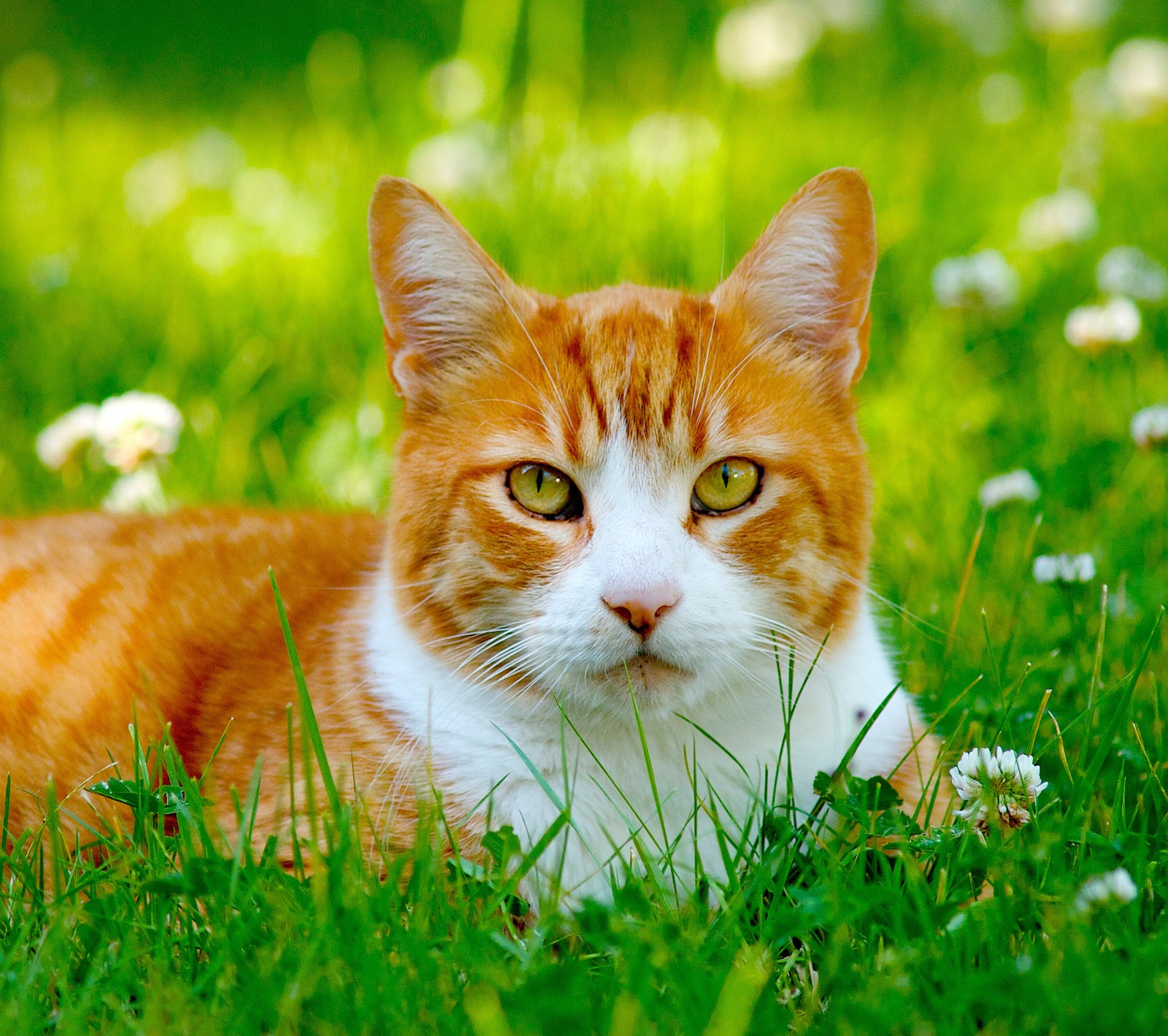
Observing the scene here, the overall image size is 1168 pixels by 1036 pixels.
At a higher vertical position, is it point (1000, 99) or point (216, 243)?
point (1000, 99)

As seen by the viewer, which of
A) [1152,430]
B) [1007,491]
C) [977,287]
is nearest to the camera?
[1152,430]

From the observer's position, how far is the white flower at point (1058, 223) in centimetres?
Result: 364

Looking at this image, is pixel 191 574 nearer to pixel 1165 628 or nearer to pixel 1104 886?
pixel 1104 886

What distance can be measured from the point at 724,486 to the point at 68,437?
183 centimetres

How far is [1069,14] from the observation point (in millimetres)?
4840

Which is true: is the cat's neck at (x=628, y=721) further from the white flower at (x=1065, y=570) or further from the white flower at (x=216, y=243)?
the white flower at (x=216, y=243)

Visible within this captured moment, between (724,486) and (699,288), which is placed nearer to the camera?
(724,486)

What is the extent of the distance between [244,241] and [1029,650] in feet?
9.74

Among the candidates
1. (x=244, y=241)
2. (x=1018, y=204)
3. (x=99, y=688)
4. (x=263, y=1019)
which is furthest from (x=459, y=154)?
(x=263, y=1019)

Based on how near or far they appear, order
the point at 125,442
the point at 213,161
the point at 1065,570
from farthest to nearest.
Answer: the point at 213,161 → the point at 125,442 → the point at 1065,570

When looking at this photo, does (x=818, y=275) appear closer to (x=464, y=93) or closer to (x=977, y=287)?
(x=977, y=287)

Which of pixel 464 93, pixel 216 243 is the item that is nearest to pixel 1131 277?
pixel 464 93

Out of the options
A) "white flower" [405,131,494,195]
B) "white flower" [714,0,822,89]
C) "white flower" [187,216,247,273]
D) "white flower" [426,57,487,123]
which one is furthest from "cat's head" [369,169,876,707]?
"white flower" [714,0,822,89]

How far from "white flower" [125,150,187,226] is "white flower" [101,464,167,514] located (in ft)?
5.75
